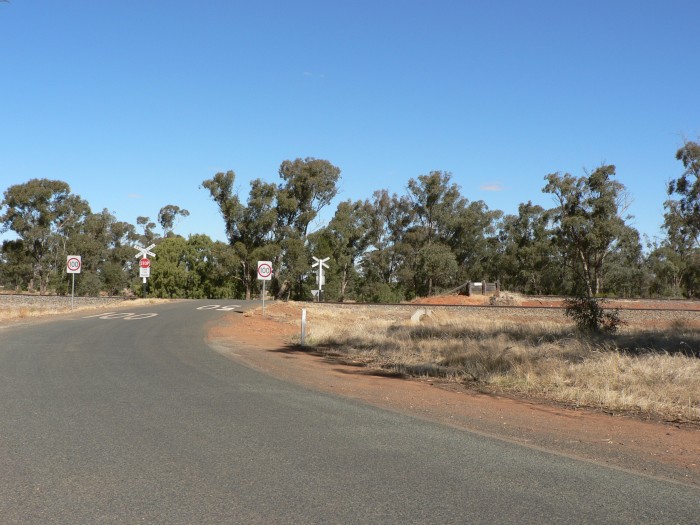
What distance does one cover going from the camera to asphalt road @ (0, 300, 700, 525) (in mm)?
4727

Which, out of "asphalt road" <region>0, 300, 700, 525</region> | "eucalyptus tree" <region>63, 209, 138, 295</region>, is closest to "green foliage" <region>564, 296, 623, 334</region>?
"asphalt road" <region>0, 300, 700, 525</region>

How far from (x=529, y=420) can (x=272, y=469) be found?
4.35 meters

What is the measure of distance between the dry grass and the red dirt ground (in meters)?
0.69

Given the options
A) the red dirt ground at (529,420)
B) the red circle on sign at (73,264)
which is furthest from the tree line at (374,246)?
the red dirt ground at (529,420)

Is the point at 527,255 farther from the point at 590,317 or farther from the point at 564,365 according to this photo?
the point at 564,365

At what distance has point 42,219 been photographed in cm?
8762

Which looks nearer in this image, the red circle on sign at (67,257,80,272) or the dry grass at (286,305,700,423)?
the dry grass at (286,305,700,423)

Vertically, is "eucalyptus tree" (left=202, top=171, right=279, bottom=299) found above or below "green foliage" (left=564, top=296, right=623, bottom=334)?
above

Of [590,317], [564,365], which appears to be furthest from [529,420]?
[590,317]

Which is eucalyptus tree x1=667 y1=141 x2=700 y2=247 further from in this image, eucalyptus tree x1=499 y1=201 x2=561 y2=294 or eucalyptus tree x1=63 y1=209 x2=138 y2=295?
eucalyptus tree x1=63 y1=209 x2=138 y2=295

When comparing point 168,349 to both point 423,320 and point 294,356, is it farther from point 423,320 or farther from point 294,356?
point 423,320

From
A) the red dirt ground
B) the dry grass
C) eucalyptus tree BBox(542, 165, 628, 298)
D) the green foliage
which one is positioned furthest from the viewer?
eucalyptus tree BBox(542, 165, 628, 298)

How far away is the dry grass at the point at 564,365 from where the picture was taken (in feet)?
33.3

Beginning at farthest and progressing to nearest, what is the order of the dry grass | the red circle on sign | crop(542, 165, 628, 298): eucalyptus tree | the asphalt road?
crop(542, 165, 628, 298): eucalyptus tree < the red circle on sign < the dry grass < the asphalt road
